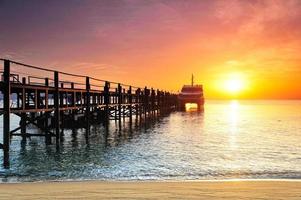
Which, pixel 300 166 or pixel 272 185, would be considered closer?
pixel 272 185

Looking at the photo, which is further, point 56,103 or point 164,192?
point 56,103

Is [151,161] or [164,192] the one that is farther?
[151,161]

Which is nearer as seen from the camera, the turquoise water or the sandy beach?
the sandy beach

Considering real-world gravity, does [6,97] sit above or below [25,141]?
above

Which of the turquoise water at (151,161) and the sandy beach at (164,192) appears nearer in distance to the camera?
the sandy beach at (164,192)

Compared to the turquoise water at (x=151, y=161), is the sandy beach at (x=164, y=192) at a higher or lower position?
higher

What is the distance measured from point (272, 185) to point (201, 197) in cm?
193

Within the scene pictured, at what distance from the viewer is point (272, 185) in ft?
23.8

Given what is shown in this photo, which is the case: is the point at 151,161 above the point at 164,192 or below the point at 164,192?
A: below

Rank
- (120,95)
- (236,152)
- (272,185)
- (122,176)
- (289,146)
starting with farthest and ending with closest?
(120,95) → (289,146) → (236,152) → (122,176) → (272,185)

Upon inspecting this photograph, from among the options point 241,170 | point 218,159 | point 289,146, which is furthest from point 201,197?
point 289,146

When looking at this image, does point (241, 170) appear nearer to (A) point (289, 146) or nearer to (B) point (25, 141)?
(A) point (289, 146)

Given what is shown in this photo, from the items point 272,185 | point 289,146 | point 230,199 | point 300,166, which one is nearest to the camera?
point 230,199

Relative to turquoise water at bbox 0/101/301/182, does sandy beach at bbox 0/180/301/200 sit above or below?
above
